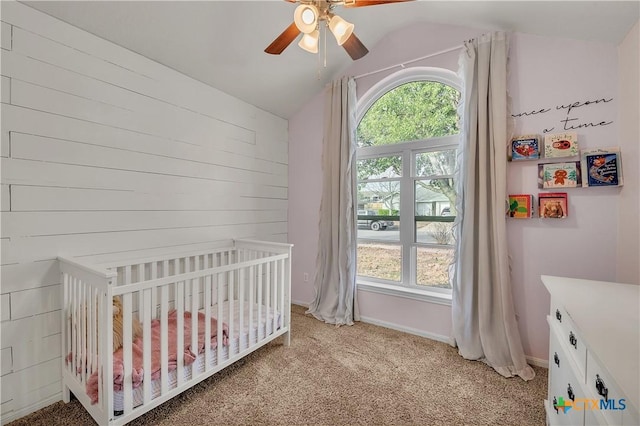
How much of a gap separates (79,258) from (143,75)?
4.47ft

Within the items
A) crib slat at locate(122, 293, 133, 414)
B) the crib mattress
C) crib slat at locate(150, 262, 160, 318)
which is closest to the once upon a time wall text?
the crib mattress

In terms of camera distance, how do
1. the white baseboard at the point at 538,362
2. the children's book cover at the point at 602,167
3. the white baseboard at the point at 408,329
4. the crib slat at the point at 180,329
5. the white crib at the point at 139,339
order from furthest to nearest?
the white baseboard at the point at 408,329 → the white baseboard at the point at 538,362 → the children's book cover at the point at 602,167 → the crib slat at the point at 180,329 → the white crib at the point at 139,339

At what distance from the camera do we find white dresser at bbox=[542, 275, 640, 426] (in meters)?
0.72

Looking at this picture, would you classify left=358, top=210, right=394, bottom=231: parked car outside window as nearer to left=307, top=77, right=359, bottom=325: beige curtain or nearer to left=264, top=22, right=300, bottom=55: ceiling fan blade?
left=307, top=77, right=359, bottom=325: beige curtain

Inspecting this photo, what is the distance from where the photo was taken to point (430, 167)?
265cm

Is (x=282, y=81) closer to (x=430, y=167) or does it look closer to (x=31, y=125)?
(x=430, y=167)

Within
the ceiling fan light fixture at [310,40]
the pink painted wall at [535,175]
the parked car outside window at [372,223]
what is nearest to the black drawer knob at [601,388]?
the pink painted wall at [535,175]

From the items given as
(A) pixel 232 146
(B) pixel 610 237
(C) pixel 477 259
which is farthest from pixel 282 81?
(B) pixel 610 237

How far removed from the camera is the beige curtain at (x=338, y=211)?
112 inches

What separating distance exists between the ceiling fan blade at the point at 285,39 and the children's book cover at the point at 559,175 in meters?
1.94

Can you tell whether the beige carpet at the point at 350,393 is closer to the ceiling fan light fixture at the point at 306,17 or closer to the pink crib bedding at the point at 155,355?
the pink crib bedding at the point at 155,355

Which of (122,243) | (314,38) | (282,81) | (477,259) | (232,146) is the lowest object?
(477,259)

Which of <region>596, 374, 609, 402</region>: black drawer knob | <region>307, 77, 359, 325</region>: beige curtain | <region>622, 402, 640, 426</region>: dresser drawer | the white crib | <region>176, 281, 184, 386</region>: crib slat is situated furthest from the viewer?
<region>307, 77, 359, 325</region>: beige curtain

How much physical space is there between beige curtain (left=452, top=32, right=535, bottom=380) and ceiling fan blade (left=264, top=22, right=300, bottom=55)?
1.44m
